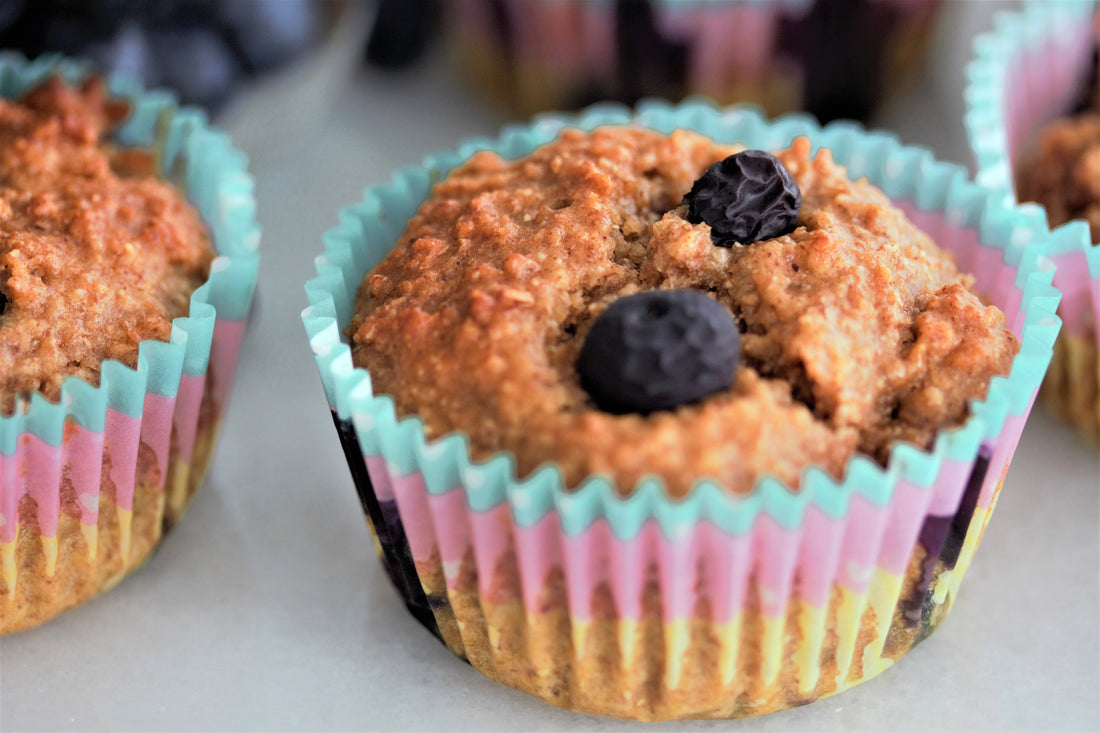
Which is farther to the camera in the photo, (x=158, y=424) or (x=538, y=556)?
(x=158, y=424)

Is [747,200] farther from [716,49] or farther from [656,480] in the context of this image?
[716,49]

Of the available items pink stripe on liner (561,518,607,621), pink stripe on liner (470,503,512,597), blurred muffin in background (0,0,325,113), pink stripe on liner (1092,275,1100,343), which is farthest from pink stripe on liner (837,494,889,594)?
blurred muffin in background (0,0,325,113)

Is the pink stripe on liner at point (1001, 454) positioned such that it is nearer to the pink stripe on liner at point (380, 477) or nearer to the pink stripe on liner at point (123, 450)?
the pink stripe on liner at point (380, 477)

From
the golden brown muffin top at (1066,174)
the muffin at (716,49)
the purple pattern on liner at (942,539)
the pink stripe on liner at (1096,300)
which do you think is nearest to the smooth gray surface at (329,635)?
the purple pattern on liner at (942,539)

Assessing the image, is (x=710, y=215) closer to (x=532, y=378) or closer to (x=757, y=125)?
(x=532, y=378)

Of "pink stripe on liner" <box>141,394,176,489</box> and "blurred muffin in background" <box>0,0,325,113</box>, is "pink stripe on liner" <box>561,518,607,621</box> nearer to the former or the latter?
"pink stripe on liner" <box>141,394,176,489</box>

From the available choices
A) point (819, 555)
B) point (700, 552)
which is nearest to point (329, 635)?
point (700, 552)
